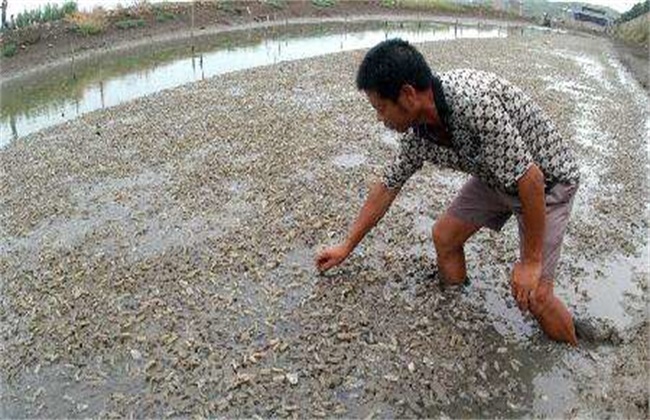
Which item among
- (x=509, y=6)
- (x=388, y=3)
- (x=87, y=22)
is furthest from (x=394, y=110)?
(x=509, y=6)

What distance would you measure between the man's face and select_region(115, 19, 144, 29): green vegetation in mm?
34639

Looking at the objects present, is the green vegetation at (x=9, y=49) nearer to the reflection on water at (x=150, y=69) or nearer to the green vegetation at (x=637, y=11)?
the reflection on water at (x=150, y=69)

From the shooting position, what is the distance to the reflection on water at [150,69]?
839 inches

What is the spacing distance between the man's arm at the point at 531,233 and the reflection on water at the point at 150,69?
1573 cm

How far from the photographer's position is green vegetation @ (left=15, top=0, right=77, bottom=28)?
103 feet

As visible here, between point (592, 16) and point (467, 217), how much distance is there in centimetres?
6267

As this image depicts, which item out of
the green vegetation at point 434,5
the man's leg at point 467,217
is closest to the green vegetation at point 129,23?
the green vegetation at point 434,5

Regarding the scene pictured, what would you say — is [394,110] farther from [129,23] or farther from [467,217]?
[129,23]

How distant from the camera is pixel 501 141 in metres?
4.65

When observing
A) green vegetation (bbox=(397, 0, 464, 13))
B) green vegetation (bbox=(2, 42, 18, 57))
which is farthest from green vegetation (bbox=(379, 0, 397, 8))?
green vegetation (bbox=(2, 42, 18, 57))

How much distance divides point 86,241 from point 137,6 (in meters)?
33.7

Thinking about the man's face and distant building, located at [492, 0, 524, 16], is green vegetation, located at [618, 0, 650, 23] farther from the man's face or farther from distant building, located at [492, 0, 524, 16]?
the man's face

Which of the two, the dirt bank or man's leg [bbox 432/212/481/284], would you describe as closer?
man's leg [bbox 432/212/481/284]

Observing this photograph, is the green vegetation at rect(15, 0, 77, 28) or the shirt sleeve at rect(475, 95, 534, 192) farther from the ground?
the shirt sleeve at rect(475, 95, 534, 192)
